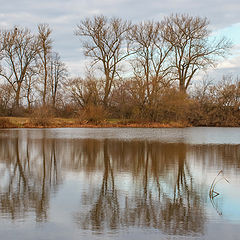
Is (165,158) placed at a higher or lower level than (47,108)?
lower

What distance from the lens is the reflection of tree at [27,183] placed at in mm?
6511

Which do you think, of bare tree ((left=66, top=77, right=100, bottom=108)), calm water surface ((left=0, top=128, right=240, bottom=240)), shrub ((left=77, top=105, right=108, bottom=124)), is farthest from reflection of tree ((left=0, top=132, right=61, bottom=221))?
bare tree ((left=66, top=77, right=100, bottom=108))

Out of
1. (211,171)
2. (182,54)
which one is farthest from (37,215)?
(182,54)

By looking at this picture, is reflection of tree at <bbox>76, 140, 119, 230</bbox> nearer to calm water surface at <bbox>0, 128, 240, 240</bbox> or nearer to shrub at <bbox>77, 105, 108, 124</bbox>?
calm water surface at <bbox>0, 128, 240, 240</bbox>

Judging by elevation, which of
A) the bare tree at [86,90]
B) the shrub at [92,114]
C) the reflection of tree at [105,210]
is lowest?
the reflection of tree at [105,210]

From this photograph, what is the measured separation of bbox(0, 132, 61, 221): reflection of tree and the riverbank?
21.5 m

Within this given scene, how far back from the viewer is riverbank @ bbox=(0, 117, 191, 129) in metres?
35.8

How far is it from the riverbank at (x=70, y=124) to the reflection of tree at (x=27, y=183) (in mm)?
21502

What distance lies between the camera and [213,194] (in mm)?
7719

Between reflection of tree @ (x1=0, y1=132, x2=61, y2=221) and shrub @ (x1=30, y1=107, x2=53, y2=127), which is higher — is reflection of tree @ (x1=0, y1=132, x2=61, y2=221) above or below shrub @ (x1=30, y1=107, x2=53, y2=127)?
below

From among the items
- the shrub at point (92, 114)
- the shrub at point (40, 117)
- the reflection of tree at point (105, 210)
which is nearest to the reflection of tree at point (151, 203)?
the reflection of tree at point (105, 210)

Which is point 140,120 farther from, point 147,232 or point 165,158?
point 147,232

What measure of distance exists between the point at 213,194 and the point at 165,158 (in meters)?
5.67

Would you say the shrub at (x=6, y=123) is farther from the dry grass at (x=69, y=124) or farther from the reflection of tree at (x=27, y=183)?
the reflection of tree at (x=27, y=183)
